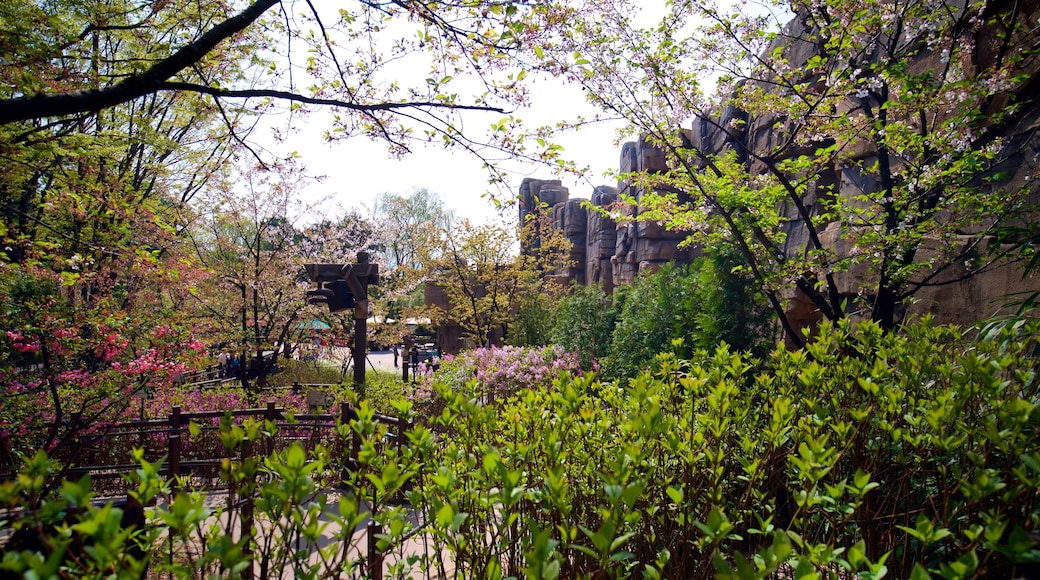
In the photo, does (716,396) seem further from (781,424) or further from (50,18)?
(50,18)

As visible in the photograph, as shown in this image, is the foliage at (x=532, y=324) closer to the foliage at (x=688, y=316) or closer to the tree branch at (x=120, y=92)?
the foliage at (x=688, y=316)

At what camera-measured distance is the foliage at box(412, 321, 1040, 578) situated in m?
1.24

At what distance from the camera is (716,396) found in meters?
1.66

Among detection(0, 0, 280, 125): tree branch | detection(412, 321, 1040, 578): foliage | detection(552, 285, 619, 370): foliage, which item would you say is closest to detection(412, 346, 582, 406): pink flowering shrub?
detection(552, 285, 619, 370): foliage

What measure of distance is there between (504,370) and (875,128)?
4659mm

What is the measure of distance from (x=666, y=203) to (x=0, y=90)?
4.40m

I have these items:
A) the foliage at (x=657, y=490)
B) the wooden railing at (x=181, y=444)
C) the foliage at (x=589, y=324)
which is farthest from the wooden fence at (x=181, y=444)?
the foliage at (x=589, y=324)

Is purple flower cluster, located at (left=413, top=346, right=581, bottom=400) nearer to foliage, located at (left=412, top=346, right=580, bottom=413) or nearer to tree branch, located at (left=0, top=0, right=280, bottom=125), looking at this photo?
foliage, located at (left=412, top=346, right=580, bottom=413)

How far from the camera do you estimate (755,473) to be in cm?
154

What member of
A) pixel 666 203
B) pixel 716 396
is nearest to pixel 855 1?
pixel 666 203

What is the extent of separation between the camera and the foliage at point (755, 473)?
48.9 inches

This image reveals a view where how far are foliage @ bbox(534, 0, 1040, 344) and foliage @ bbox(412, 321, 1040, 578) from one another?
151 cm

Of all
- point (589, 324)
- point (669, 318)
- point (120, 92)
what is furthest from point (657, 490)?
point (589, 324)

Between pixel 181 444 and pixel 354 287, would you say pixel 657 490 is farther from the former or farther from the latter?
pixel 354 287
